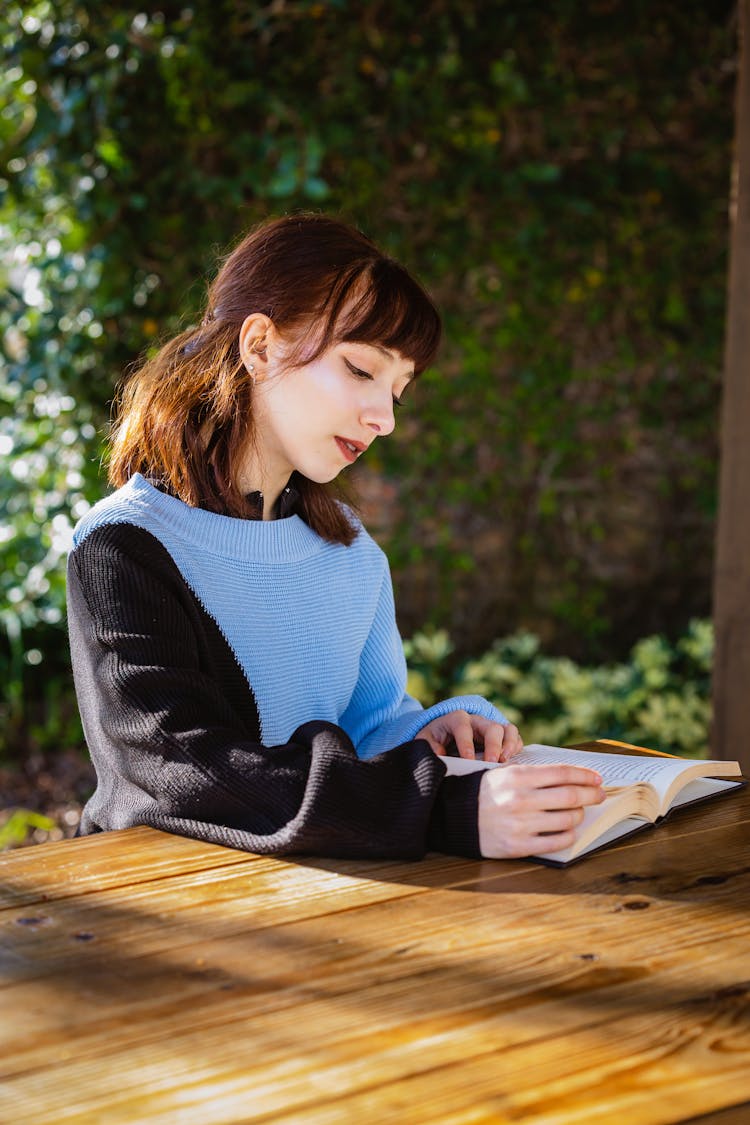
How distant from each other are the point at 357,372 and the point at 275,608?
1.21 ft

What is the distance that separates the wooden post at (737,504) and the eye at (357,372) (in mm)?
1383

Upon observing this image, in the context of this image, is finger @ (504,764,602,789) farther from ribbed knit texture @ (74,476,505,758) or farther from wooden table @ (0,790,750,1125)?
ribbed knit texture @ (74,476,505,758)

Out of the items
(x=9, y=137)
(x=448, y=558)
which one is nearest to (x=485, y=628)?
(x=448, y=558)

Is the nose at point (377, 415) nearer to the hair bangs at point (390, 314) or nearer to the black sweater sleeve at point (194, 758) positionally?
the hair bangs at point (390, 314)

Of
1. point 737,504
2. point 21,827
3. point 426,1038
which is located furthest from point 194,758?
point 21,827

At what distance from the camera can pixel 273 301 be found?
Result: 5.75ft

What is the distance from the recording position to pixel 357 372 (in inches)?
68.2

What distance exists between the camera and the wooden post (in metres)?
2.81

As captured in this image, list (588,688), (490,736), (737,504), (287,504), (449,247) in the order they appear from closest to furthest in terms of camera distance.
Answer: (490,736) → (287,504) → (737,504) → (588,688) → (449,247)

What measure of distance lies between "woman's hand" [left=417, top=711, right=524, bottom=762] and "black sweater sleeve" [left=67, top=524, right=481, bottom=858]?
256 millimetres

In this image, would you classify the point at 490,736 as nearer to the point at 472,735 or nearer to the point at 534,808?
the point at 472,735

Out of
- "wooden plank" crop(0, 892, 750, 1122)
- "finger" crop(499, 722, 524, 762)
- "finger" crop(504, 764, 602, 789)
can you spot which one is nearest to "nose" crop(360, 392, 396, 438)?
"finger" crop(499, 722, 524, 762)

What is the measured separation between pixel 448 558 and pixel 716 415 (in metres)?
1.24

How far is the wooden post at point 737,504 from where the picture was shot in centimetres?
281
